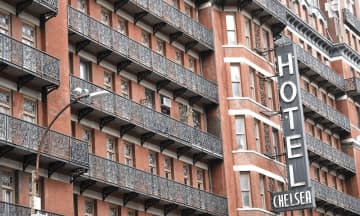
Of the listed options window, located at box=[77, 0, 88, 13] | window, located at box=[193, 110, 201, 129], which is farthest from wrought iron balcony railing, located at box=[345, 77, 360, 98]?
window, located at box=[77, 0, 88, 13]

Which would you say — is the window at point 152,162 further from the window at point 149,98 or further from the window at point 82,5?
the window at point 82,5

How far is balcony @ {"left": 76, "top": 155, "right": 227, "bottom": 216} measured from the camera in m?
41.6

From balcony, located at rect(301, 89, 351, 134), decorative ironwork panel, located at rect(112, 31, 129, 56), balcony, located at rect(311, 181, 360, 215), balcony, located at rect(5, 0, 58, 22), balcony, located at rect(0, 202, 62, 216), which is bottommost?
balcony, located at rect(0, 202, 62, 216)

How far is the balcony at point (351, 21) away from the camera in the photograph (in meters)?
75.1

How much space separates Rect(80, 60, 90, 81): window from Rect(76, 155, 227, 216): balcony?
4410 mm

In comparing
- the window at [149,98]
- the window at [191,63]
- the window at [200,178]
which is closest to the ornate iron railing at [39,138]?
the window at [149,98]

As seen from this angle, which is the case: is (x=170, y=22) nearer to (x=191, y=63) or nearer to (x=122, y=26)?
(x=122, y=26)

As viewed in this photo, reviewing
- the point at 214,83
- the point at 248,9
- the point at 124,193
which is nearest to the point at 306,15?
the point at 248,9

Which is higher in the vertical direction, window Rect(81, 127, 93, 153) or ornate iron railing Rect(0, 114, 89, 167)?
window Rect(81, 127, 93, 153)

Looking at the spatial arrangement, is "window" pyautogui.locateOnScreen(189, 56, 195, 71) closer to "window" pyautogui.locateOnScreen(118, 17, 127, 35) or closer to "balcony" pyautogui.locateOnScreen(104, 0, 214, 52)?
"balcony" pyautogui.locateOnScreen(104, 0, 214, 52)

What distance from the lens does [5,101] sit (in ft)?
123

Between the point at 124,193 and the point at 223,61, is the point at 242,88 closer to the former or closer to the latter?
the point at 223,61

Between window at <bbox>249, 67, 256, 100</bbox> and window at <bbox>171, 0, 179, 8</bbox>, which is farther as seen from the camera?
window at <bbox>249, 67, 256, 100</bbox>

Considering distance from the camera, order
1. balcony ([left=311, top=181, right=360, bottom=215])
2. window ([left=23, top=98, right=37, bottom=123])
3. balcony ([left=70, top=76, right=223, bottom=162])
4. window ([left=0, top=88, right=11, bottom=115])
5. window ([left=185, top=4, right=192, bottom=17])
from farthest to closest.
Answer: balcony ([left=311, top=181, right=360, bottom=215]), window ([left=185, top=4, right=192, bottom=17]), balcony ([left=70, top=76, right=223, bottom=162]), window ([left=23, top=98, right=37, bottom=123]), window ([left=0, top=88, right=11, bottom=115])
